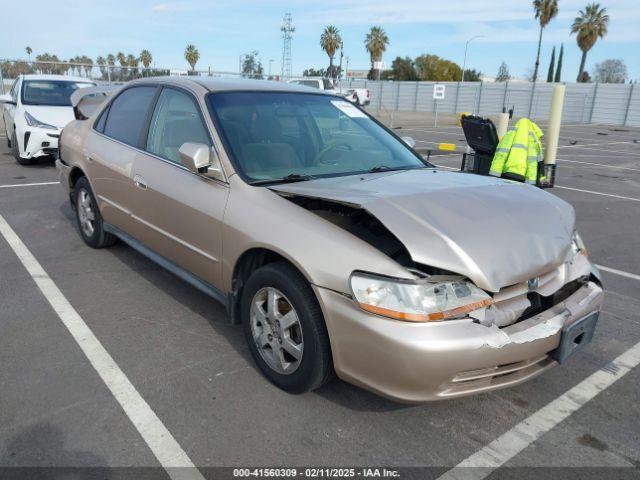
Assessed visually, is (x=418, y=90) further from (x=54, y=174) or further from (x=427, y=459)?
(x=427, y=459)

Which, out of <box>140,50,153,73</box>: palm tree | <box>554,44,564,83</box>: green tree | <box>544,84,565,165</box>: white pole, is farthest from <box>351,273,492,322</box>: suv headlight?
<box>140,50,153,73</box>: palm tree

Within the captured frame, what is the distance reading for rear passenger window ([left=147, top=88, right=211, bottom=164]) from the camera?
364 centimetres

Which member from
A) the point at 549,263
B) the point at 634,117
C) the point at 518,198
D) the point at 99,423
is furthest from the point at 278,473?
the point at 634,117

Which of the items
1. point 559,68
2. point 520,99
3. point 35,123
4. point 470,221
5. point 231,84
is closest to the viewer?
point 470,221

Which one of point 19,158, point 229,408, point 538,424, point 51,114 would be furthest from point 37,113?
point 538,424

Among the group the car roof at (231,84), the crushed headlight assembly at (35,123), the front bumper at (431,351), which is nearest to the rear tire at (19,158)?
the crushed headlight assembly at (35,123)

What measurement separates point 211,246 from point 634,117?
1604 inches

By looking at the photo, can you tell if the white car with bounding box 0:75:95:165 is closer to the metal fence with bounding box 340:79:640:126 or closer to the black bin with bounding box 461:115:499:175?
the black bin with bounding box 461:115:499:175

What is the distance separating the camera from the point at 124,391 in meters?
2.93

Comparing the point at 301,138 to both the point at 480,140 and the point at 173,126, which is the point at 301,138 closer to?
the point at 173,126

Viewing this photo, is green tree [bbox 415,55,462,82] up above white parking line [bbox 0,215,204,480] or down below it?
above

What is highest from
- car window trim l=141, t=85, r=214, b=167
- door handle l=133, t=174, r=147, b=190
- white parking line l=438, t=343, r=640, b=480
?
car window trim l=141, t=85, r=214, b=167

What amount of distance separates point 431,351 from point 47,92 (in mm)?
10877

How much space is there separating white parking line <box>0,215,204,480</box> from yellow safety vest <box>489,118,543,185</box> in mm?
4891
